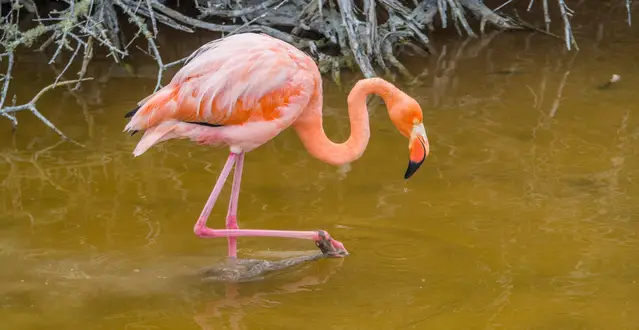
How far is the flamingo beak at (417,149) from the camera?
4.78m

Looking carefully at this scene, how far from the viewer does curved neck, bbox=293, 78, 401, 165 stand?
4.96 m

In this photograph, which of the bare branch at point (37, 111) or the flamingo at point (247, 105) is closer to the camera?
the flamingo at point (247, 105)

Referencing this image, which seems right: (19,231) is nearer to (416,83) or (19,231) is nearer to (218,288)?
(218,288)

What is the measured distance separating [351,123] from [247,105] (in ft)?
1.75

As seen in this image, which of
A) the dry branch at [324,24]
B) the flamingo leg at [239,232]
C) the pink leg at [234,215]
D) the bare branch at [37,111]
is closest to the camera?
the flamingo leg at [239,232]

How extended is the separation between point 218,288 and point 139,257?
19.7 inches

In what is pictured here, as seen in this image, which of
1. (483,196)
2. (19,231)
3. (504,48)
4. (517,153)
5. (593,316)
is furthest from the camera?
(504,48)

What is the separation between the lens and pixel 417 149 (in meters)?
4.82

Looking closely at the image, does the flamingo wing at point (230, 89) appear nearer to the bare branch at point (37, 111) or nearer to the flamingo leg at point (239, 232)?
the flamingo leg at point (239, 232)

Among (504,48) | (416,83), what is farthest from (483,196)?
(504,48)

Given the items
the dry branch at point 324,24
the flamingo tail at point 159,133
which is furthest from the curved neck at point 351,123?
the dry branch at point 324,24

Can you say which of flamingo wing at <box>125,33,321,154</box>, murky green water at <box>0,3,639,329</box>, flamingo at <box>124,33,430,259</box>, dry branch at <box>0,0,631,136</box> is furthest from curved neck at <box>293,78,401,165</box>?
dry branch at <box>0,0,631,136</box>

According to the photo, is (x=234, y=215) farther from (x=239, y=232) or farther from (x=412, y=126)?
(x=412, y=126)

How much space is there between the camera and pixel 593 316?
14.3ft
